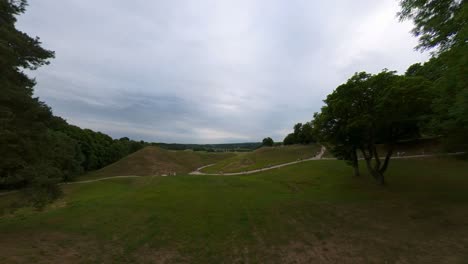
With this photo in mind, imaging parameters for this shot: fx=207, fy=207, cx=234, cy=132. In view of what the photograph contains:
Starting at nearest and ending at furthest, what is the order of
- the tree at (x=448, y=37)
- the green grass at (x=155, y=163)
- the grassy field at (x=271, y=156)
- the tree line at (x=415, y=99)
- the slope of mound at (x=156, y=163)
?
the tree at (x=448, y=37), the tree line at (x=415, y=99), the grassy field at (x=271, y=156), the green grass at (x=155, y=163), the slope of mound at (x=156, y=163)

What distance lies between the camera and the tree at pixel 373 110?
1498 cm

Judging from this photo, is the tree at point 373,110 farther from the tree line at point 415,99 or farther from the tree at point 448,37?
the tree at point 448,37

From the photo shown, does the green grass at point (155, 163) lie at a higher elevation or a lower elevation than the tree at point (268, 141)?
lower

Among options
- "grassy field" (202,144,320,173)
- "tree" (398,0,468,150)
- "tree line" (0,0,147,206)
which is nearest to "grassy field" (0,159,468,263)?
"tree line" (0,0,147,206)

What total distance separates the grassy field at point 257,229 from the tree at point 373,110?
15.7ft

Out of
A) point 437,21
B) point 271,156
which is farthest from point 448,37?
point 271,156

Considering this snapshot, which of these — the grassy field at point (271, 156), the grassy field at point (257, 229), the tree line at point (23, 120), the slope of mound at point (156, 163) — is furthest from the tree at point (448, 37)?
the slope of mound at point (156, 163)

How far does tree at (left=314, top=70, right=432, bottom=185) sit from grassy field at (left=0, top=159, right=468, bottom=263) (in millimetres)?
4778

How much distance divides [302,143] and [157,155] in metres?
45.1

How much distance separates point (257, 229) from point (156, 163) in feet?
177

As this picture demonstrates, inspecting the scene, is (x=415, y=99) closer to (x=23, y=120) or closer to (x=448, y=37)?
(x=448, y=37)

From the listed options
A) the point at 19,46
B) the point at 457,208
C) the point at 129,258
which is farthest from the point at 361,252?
the point at 19,46

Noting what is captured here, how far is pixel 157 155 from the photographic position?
63875mm

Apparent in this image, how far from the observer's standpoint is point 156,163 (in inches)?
2312
